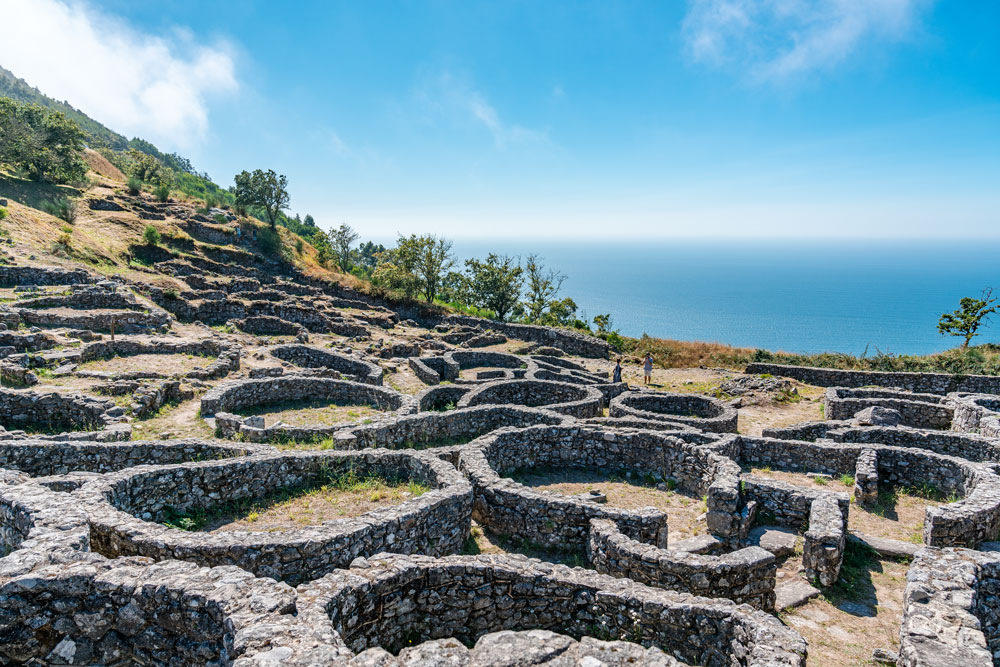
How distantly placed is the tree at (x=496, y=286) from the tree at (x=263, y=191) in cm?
2246

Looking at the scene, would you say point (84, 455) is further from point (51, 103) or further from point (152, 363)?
point (51, 103)

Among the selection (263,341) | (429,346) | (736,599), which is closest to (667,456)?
(736,599)

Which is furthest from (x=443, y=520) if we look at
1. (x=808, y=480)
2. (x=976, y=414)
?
(x=976, y=414)

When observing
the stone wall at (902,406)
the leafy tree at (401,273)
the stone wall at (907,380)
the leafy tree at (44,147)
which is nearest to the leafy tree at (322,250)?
the leafy tree at (401,273)

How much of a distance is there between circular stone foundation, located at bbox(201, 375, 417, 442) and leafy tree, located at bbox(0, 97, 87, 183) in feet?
158

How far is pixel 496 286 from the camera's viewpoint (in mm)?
58688

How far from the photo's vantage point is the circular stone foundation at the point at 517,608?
6.25 metres

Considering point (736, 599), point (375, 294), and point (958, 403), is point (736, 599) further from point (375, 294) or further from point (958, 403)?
point (375, 294)

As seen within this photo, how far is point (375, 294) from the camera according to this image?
156ft

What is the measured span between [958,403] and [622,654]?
2297cm

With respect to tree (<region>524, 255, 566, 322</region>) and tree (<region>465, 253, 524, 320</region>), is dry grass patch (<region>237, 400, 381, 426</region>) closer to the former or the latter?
tree (<region>465, 253, 524, 320</region>)

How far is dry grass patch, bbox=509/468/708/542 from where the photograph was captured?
468 inches

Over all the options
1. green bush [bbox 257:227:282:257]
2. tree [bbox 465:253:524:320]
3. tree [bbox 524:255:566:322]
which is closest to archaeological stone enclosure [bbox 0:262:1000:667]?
green bush [bbox 257:227:282:257]

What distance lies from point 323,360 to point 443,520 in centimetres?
1897
